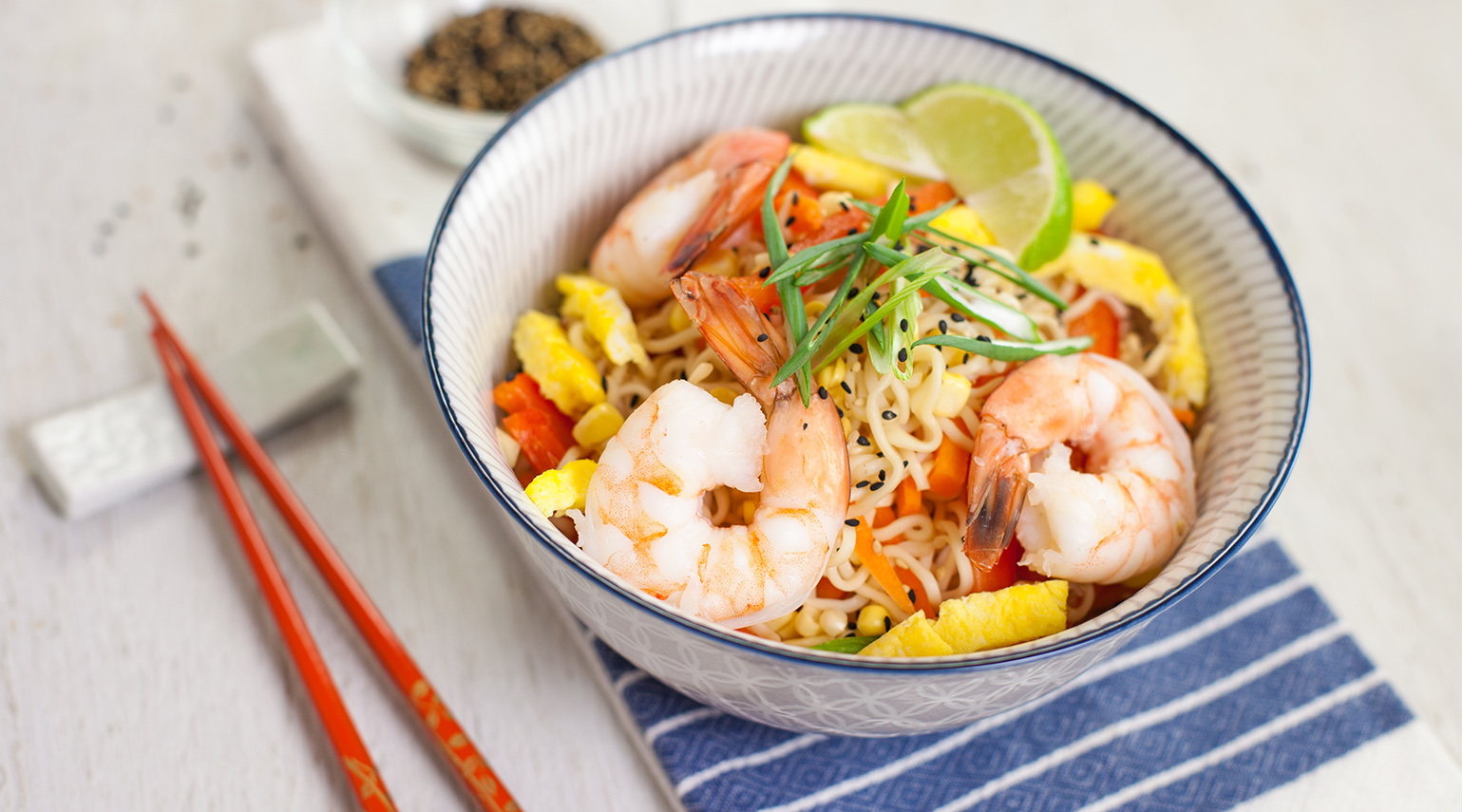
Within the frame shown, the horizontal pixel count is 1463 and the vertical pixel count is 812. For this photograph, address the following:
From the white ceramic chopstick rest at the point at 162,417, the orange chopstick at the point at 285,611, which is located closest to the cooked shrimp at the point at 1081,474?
the orange chopstick at the point at 285,611

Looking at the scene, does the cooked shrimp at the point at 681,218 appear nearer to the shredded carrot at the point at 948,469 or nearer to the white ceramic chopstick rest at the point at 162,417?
the shredded carrot at the point at 948,469

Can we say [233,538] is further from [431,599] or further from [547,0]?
[547,0]

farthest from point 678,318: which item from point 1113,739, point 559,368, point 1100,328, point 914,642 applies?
point 1113,739

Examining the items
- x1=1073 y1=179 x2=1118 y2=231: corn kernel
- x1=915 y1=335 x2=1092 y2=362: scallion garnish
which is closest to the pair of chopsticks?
x1=915 y1=335 x2=1092 y2=362: scallion garnish

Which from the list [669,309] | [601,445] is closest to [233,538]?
[601,445]

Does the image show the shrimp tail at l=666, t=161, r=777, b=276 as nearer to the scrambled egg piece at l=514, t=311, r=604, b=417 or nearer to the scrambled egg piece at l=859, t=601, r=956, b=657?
the scrambled egg piece at l=514, t=311, r=604, b=417

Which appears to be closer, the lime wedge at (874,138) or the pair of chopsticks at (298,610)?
the pair of chopsticks at (298,610)

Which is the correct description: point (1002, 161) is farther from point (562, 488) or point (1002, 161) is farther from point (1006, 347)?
point (562, 488)
